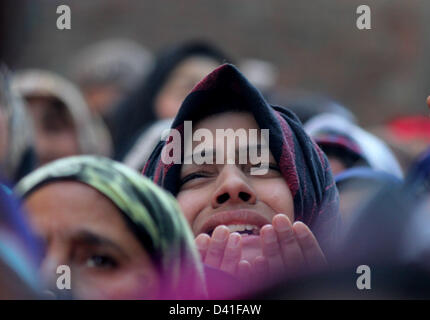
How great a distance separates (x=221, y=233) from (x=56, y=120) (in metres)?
2.80

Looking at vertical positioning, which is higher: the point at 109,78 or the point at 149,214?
the point at 109,78

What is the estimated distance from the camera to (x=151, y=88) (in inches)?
162

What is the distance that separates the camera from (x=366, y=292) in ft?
4.68

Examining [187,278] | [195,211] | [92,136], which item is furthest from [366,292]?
[92,136]

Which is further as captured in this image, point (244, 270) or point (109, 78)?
point (109, 78)

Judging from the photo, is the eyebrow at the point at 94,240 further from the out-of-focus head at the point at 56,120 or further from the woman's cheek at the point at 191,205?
the out-of-focus head at the point at 56,120

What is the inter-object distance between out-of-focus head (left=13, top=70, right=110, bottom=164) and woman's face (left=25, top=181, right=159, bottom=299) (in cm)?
253

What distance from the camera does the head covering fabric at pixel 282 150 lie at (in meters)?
1.85

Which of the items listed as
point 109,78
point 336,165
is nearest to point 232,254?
point 336,165

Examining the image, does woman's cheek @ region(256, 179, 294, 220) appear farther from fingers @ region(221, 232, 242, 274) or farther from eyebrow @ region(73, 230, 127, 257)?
eyebrow @ region(73, 230, 127, 257)

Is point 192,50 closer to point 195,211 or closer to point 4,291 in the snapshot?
point 195,211

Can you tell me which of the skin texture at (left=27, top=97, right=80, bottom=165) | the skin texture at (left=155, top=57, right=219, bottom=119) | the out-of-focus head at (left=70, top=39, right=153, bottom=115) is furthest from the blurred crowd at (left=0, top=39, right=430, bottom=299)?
the out-of-focus head at (left=70, top=39, right=153, bottom=115)

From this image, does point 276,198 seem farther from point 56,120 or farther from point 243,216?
point 56,120
